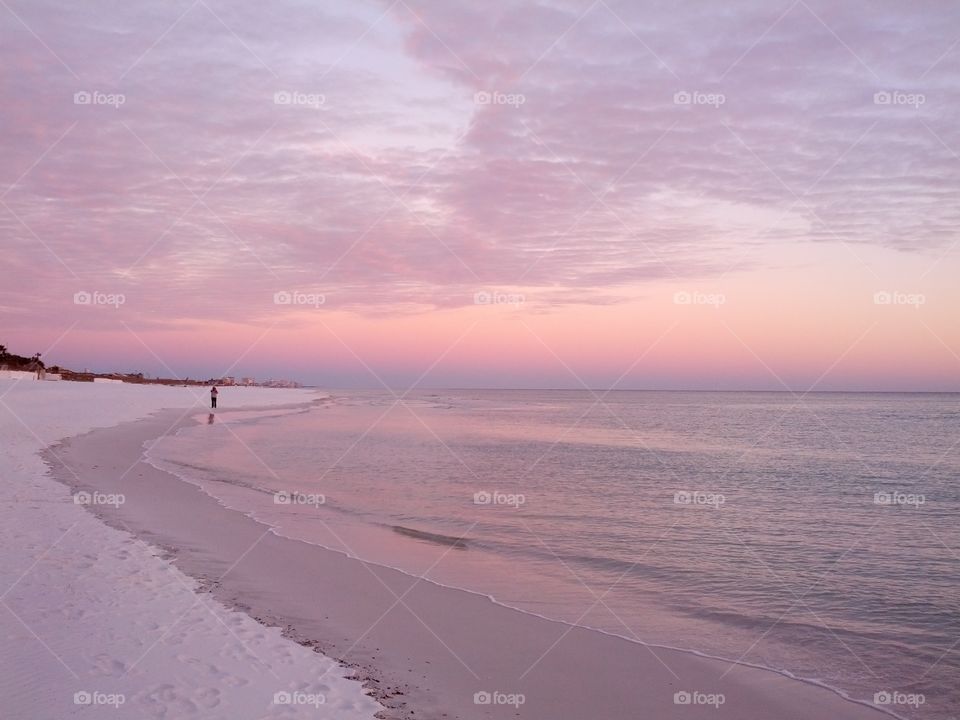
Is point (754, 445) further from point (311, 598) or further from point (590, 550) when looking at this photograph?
point (311, 598)

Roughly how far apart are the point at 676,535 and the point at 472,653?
358 inches

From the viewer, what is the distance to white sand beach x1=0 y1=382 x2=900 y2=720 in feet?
20.8

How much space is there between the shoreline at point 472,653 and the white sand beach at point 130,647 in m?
0.49

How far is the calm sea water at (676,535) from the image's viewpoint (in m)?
9.77

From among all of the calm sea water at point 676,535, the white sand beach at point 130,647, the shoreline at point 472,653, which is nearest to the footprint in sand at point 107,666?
the white sand beach at point 130,647

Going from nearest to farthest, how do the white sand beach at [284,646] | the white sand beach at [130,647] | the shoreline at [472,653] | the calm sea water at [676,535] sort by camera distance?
the white sand beach at [130,647] → the white sand beach at [284,646] → the shoreline at [472,653] → the calm sea water at [676,535]

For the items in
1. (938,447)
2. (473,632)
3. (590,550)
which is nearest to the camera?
(473,632)

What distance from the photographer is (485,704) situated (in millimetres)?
6996

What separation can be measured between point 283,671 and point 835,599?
908 cm

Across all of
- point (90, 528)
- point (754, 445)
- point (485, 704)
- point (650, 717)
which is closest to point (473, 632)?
point (485, 704)

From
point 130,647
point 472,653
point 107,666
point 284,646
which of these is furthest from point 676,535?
point 107,666

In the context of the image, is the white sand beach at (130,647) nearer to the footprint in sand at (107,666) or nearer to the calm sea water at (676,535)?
the footprint in sand at (107,666)

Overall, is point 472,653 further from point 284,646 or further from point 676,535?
point 676,535

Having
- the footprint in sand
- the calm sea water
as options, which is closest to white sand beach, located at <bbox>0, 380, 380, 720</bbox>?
the footprint in sand
